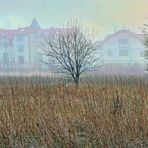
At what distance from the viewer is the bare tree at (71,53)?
18656 millimetres

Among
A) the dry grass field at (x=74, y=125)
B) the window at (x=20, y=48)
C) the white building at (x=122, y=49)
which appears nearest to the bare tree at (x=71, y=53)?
the dry grass field at (x=74, y=125)

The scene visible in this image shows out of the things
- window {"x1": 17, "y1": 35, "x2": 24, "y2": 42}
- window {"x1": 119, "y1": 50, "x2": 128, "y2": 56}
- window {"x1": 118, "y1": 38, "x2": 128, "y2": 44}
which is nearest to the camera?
window {"x1": 119, "y1": 50, "x2": 128, "y2": 56}

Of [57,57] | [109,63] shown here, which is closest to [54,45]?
[57,57]

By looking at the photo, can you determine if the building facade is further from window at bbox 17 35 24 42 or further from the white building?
the white building

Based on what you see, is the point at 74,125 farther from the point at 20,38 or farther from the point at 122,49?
the point at 20,38

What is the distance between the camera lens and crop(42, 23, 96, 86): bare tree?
18656mm

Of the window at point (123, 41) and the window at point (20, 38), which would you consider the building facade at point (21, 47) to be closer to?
the window at point (20, 38)

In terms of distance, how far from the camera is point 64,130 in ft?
16.5

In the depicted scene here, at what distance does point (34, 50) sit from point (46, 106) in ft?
152

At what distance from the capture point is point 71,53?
18.9 metres

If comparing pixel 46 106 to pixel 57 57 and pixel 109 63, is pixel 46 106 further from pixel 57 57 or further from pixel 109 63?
pixel 109 63

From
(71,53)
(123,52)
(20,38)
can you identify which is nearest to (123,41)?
(123,52)

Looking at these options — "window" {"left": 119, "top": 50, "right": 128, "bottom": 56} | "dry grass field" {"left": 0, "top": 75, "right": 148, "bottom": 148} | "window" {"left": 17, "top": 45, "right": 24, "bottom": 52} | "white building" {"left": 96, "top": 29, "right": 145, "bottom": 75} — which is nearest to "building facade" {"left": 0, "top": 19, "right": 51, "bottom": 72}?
"window" {"left": 17, "top": 45, "right": 24, "bottom": 52}

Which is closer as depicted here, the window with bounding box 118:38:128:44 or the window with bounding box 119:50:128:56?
the window with bounding box 119:50:128:56
